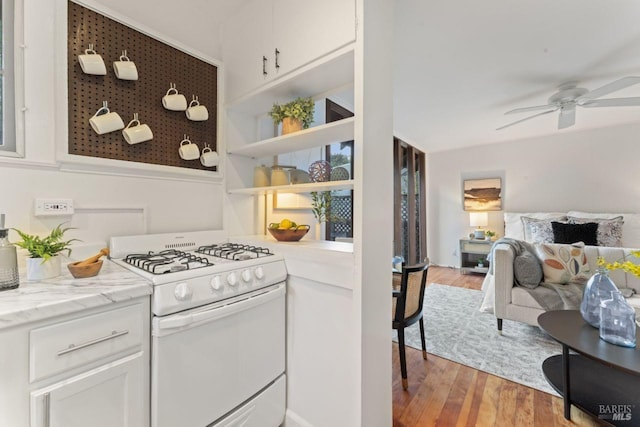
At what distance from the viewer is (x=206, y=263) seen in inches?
48.1

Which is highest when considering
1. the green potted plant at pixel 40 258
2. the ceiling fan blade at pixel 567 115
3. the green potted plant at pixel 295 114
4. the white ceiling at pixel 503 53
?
the white ceiling at pixel 503 53

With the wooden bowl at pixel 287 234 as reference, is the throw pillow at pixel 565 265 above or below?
below

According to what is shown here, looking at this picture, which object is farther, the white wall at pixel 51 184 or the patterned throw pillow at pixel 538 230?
the patterned throw pillow at pixel 538 230

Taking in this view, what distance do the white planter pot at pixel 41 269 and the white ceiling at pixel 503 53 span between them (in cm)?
230

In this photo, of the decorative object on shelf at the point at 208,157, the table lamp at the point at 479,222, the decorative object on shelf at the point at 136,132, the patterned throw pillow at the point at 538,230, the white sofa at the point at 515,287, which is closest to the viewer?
the decorative object on shelf at the point at 136,132

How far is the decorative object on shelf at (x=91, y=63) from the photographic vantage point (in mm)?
1307

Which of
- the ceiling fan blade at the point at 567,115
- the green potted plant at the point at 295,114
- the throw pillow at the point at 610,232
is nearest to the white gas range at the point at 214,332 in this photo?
the green potted plant at the point at 295,114

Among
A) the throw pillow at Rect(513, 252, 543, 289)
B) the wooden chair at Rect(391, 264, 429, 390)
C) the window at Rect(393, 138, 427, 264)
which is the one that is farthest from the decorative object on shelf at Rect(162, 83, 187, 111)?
the window at Rect(393, 138, 427, 264)

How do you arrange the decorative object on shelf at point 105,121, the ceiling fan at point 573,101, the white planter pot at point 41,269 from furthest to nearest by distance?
the ceiling fan at point 573,101 → the decorative object on shelf at point 105,121 → the white planter pot at point 41,269

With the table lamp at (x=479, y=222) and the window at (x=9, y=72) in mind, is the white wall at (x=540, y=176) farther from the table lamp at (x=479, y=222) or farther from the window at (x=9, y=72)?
the window at (x=9, y=72)

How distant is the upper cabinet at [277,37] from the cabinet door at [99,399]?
151 centimetres

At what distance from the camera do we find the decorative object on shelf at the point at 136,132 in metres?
1.45

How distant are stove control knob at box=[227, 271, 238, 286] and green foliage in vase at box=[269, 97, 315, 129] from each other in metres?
0.92

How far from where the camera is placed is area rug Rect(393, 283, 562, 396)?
2025 mm
